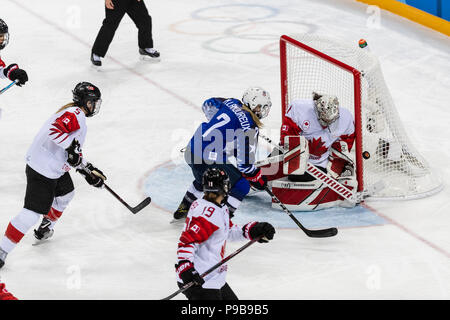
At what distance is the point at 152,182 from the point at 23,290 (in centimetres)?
136

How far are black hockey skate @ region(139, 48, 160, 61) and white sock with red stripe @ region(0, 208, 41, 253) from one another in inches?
141

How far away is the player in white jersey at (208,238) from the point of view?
3.08 meters

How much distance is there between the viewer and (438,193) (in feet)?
16.0

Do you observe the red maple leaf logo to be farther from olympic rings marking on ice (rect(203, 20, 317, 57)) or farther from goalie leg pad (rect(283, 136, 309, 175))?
olympic rings marking on ice (rect(203, 20, 317, 57))

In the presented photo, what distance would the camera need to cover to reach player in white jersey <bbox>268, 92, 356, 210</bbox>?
4641 millimetres

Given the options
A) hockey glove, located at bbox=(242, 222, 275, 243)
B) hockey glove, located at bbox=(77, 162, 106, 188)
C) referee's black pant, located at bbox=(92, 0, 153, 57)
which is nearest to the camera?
hockey glove, located at bbox=(242, 222, 275, 243)

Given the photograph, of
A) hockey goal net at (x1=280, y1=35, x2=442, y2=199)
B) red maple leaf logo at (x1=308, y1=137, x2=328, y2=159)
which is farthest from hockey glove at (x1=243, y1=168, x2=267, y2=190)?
hockey goal net at (x1=280, y1=35, x2=442, y2=199)

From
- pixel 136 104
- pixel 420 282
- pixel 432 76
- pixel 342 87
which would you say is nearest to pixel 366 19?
pixel 432 76

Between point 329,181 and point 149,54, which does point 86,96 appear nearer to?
point 329,181

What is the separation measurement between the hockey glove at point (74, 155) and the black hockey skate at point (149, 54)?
3.46m

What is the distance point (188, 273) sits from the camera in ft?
9.98

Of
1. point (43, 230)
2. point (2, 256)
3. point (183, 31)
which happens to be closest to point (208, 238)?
point (2, 256)

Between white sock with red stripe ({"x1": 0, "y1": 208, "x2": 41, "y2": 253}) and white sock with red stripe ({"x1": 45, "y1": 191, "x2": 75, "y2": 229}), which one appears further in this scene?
white sock with red stripe ({"x1": 45, "y1": 191, "x2": 75, "y2": 229})

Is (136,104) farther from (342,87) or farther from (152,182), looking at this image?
(342,87)
